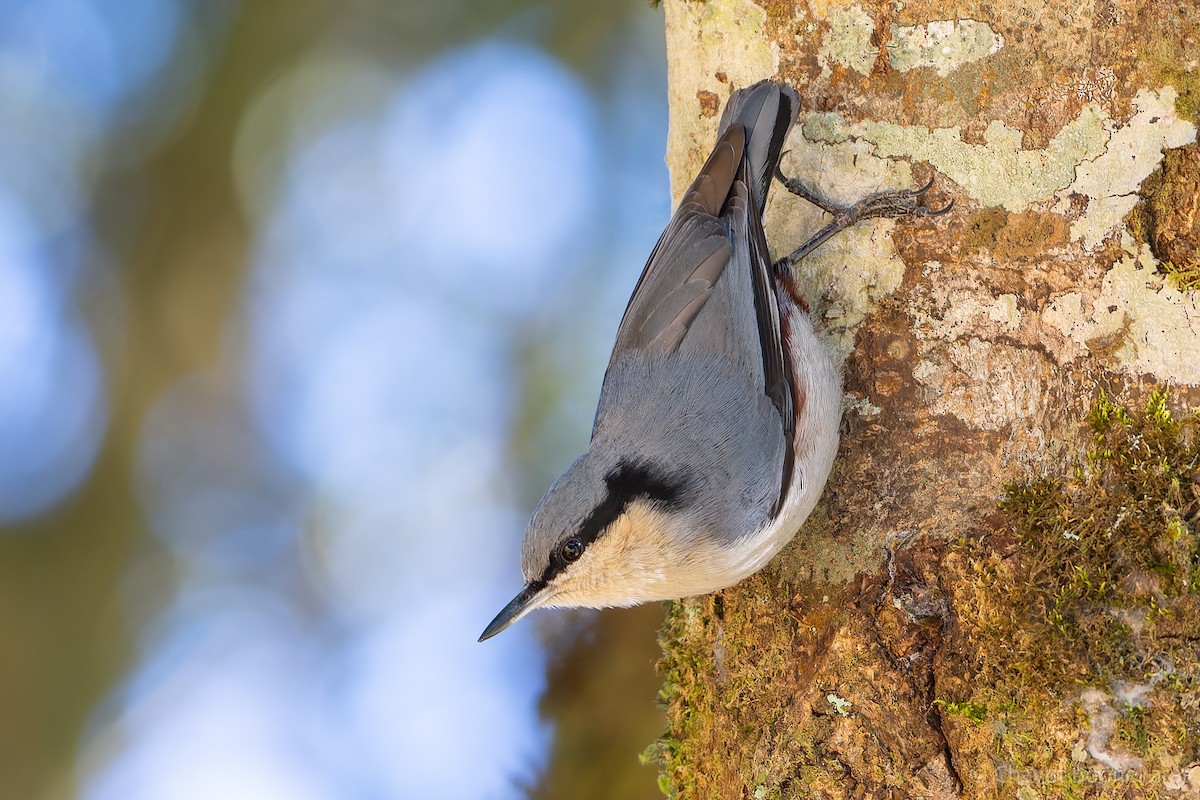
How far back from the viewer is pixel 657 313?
267cm

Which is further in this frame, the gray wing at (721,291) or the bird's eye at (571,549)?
the gray wing at (721,291)

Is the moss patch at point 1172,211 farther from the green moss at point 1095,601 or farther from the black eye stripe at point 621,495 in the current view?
the black eye stripe at point 621,495

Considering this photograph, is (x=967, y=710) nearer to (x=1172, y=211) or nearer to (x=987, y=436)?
(x=987, y=436)

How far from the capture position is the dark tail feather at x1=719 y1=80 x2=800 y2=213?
95.0 inches

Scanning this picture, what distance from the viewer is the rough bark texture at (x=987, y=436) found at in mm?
1796

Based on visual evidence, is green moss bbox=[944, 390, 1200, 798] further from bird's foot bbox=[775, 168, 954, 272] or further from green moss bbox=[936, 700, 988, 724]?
bird's foot bbox=[775, 168, 954, 272]

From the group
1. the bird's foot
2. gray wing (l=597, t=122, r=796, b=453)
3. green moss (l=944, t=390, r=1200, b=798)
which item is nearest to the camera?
green moss (l=944, t=390, r=1200, b=798)

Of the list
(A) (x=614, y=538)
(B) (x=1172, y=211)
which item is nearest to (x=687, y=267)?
(A) (x=614, y=538)

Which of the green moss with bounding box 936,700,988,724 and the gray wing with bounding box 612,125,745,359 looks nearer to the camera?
→ the green moss with bounding box 936,700,988,724

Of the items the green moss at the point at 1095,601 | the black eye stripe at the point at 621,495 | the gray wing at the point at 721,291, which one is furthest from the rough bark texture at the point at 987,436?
the black eye stripe at the point at 621,495

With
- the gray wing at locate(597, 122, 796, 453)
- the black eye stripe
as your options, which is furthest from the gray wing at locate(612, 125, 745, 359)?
the black eye stripe

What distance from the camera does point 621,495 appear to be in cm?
240

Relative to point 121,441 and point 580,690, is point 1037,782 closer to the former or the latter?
point 580,690

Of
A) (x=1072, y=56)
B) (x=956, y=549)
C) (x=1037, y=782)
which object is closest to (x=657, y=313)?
(x=956, y=549)
